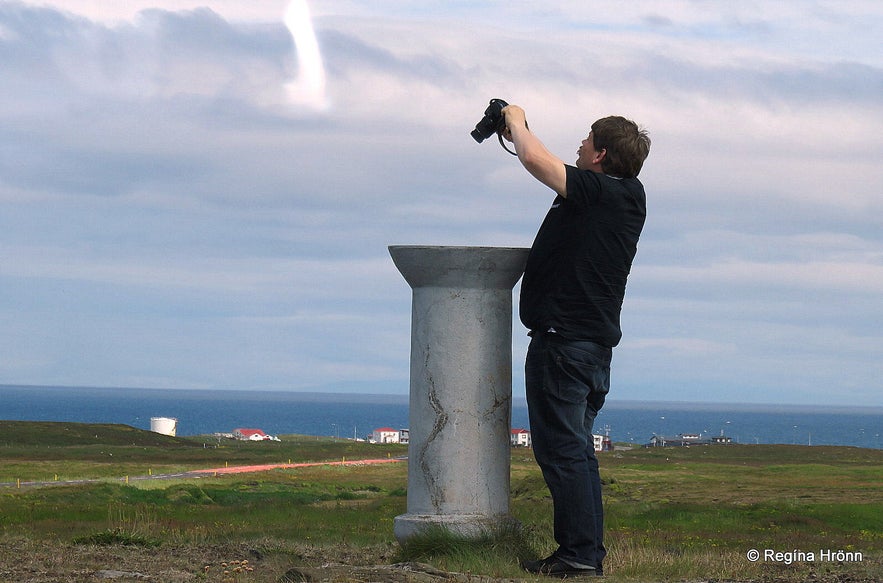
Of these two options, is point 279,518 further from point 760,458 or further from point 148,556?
point 760,458

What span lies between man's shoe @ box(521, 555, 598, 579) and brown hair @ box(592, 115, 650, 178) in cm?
267

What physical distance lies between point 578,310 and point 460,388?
137 centimetres

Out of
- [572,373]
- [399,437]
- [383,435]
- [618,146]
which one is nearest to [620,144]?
[618,146]

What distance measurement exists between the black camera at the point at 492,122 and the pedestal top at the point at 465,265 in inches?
39.0

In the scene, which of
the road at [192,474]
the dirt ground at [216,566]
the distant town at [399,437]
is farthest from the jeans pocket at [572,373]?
the distant town at [399,437]

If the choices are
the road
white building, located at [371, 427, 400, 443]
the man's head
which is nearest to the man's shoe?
the man's head

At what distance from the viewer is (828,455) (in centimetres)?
7369

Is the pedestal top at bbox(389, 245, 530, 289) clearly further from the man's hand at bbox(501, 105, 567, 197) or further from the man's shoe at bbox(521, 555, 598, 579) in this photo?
the man's shoe at bbox(521, 555, 598, 579)

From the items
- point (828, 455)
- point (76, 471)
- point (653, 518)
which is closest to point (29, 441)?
point (76, 471)

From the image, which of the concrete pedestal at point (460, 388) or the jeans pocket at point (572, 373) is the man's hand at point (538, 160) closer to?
the jeans pocket at point (572, 373)

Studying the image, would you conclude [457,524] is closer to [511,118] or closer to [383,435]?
[511,118]

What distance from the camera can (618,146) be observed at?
7773 mm

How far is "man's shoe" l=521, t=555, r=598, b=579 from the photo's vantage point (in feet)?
25.1

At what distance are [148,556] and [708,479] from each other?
39.5 metres
